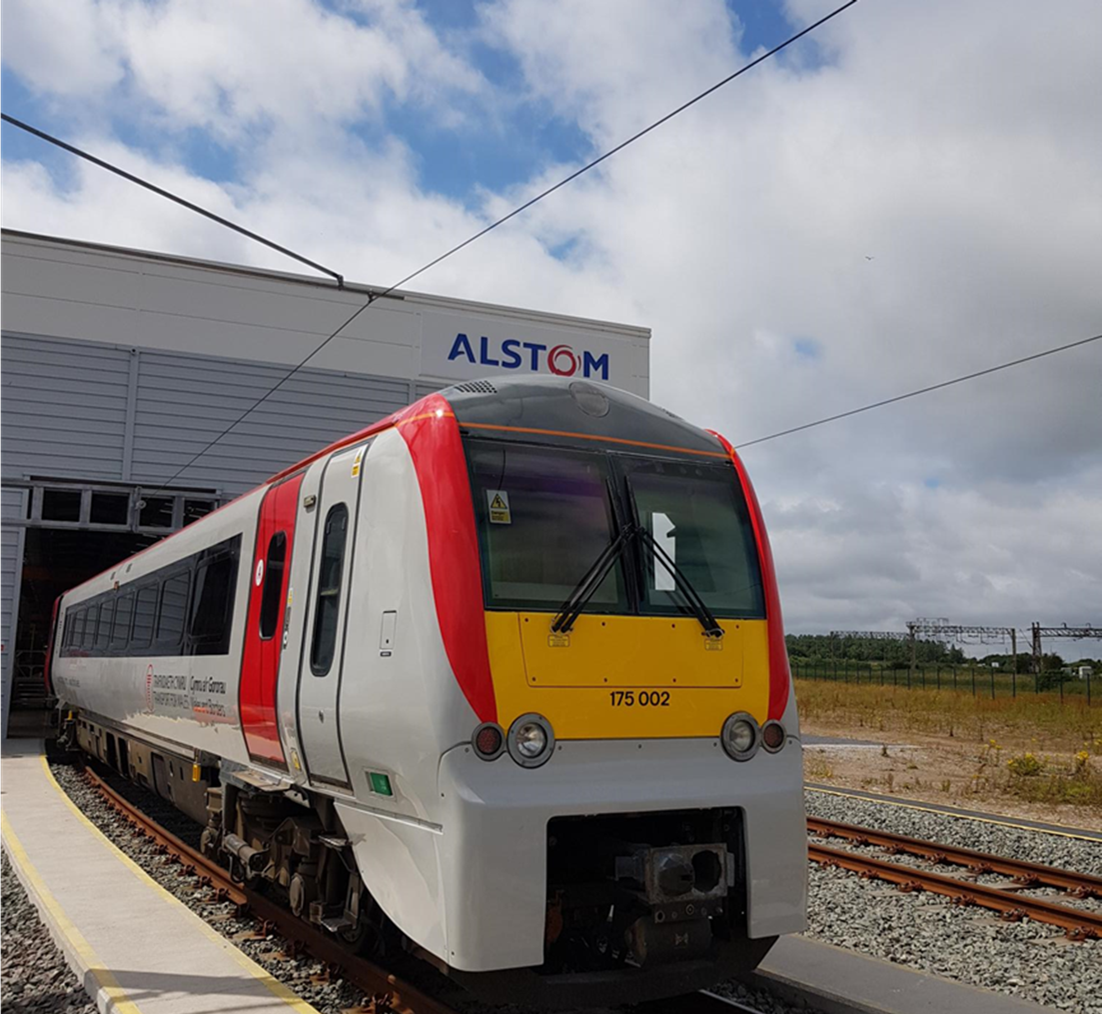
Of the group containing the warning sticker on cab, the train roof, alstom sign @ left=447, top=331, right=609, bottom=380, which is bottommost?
the warning sticker on cab

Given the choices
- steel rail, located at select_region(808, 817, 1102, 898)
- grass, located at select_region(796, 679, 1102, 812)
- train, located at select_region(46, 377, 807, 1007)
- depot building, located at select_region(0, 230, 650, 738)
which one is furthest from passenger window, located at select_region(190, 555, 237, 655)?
depot building, located at select_region(0, 230, 650, 738)

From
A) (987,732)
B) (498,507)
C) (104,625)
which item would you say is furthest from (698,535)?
(987,732)

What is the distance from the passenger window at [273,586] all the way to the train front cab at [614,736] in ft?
6.64

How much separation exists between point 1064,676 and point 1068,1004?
50.6 m

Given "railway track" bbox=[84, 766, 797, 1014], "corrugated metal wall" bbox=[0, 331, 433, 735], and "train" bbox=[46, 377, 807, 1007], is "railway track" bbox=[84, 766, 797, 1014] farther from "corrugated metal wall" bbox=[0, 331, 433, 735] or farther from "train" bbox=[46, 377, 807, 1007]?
"corrugated metal wall" bbox=[0, 331, 433, 735]

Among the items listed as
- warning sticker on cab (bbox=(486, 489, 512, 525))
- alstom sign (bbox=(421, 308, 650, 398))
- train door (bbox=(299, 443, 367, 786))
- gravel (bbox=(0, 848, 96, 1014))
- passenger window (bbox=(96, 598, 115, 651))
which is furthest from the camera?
alstom sign (bbox=(421, 308, 650, 398))

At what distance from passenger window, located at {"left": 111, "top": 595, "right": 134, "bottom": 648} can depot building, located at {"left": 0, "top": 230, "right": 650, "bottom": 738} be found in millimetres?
6883

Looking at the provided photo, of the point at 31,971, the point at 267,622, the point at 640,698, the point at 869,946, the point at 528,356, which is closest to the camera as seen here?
the point at 640,698

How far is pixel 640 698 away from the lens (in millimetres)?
5113

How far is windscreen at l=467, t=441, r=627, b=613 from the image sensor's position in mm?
5113

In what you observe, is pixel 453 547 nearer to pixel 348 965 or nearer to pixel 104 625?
pixel 348 965

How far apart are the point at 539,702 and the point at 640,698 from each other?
548 millimetres

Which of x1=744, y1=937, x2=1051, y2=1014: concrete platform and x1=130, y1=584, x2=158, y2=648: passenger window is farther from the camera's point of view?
x1=130, y1=584, x2=158, y2=648: passenger window

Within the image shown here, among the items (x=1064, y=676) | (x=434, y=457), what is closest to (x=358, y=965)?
(x=434, y=457)
